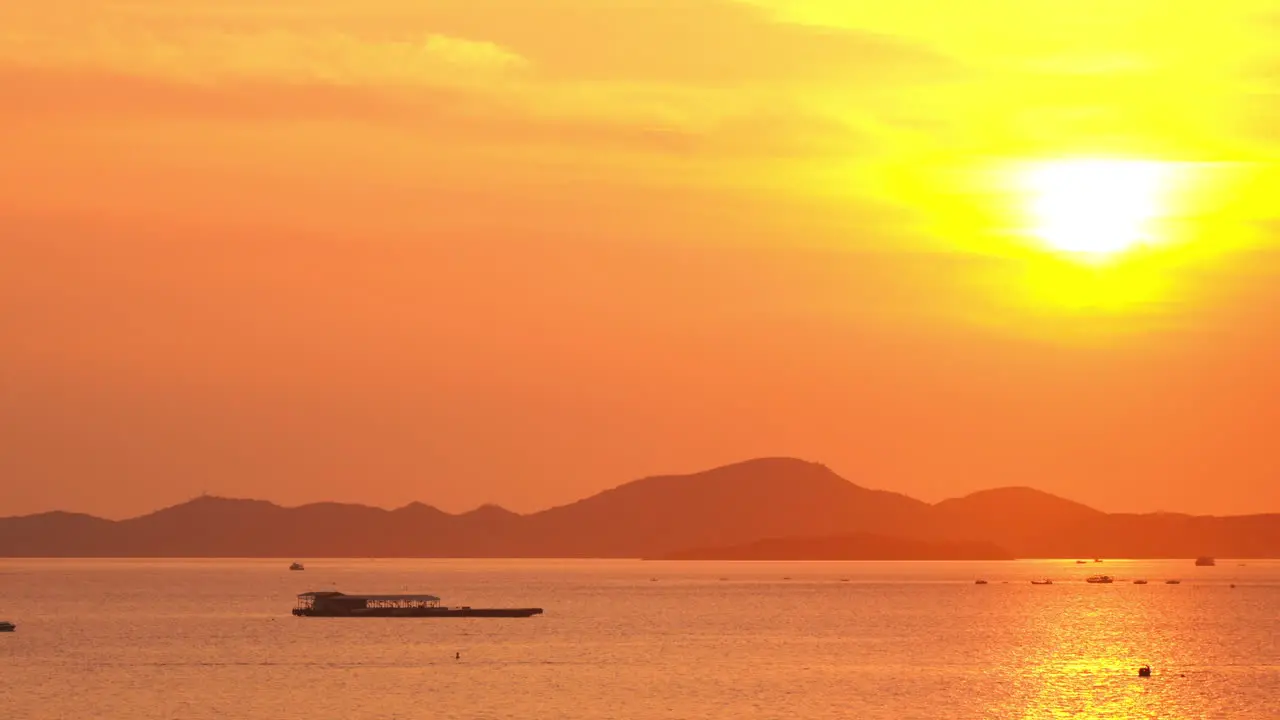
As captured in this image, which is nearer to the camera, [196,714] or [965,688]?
[196,714]

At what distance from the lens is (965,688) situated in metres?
152

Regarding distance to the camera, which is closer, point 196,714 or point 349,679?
point 196,714

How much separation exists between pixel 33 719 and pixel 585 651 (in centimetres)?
7393

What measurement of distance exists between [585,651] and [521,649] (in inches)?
292

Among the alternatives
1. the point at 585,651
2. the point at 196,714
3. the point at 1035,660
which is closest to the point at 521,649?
the point at 585,651

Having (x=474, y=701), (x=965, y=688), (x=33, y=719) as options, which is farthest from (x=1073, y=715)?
(x=33, y=719)

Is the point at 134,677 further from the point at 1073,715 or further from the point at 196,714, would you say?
the point at 1073,715

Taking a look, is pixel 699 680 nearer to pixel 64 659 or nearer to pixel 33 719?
pixel 33 719

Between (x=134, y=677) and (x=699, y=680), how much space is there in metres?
49.9

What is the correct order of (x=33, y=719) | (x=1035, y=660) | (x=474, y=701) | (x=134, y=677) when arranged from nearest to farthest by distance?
(x=33, y=719)
(x=474, y=701)
(x=134, y=677)
(x=1035, y=660)

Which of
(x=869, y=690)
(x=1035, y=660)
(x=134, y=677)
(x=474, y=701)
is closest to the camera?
(x=474, y=701)

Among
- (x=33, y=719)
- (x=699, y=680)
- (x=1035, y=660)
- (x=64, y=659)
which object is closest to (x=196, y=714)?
(x=33, y=719)

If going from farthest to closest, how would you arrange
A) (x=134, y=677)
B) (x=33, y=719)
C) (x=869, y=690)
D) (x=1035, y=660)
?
(x=1035, y=660) → (x=134, y=677) → (x=869, y=690) → (x=33, y=719)

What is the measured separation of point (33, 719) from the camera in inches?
5143
